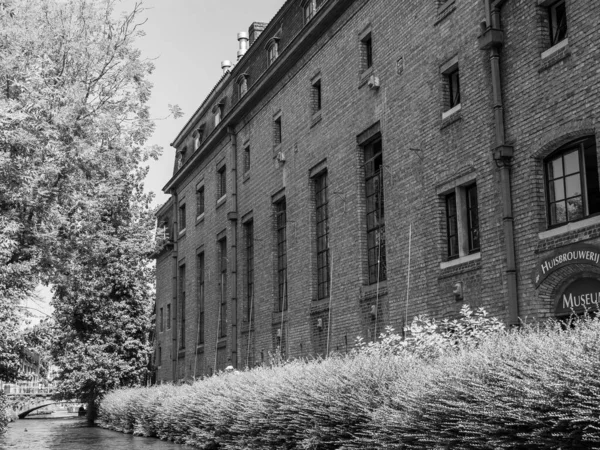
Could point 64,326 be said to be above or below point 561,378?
above

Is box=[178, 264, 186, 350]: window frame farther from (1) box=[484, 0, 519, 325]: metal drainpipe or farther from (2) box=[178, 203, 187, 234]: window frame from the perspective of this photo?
(1) box=[484, 0, 519, 325]: metal drainpipe

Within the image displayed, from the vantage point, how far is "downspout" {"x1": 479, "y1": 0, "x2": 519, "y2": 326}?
14828 mm

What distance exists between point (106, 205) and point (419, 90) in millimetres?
8164

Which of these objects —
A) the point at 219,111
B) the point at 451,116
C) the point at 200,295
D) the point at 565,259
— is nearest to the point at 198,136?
the point at 219,111

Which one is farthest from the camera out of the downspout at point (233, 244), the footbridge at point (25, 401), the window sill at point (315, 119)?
the downspout at point (233, 244)

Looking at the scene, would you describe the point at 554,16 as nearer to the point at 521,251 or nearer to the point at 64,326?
the point at 521,251

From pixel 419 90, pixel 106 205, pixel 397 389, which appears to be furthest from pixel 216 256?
pixel 397 389

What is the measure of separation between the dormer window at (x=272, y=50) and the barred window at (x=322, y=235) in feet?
19.7

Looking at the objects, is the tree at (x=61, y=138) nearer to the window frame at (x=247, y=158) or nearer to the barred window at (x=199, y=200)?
the window frame at (x=247, y=158)

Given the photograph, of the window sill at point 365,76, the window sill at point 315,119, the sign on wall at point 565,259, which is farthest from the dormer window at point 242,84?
the sign on wall at point 565,259

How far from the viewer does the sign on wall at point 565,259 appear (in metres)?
13.0

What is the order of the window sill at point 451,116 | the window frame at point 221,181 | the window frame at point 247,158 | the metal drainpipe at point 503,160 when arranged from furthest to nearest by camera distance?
1. the window frame at point 221,181
2. the window frame at point 247,158
3. the window sill at point 451,116
4. the metal drainpipe at point 503,160

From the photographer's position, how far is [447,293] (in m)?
17.1

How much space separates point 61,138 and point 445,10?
28.9ft
